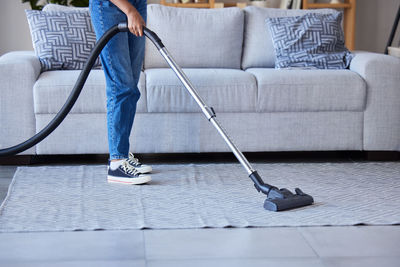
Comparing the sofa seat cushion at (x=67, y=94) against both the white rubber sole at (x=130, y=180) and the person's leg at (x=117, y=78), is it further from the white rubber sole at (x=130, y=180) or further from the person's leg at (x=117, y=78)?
the white rubber sole at (x=130, y=180)

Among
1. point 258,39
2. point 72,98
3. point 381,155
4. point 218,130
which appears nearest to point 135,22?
point 72,98

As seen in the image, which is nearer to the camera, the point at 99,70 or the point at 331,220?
the point at 331,220

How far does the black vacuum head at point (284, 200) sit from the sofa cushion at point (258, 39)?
1519 millimetres

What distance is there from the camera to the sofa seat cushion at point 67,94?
322cm

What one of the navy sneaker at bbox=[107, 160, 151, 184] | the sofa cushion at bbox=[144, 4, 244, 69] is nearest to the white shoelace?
the navy sneaker at bbox=[107, 160, 151, 184]

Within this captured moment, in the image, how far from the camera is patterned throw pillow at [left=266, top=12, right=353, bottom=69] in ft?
12.1

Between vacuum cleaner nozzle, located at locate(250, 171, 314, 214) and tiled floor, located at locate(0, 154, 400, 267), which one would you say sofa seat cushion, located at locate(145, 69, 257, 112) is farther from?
tiled floor, located at locate(0, 154, 400, 267)

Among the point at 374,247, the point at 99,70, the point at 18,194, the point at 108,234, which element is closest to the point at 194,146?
the point at 99,70

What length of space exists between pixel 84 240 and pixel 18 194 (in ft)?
2.25

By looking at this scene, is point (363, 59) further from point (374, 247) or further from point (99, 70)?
point (374, 247)

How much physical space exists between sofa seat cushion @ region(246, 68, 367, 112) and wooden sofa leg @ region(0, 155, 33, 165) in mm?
1217

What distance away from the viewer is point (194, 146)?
3320mm

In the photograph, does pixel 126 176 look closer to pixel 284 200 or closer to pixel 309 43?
pixel 284 200

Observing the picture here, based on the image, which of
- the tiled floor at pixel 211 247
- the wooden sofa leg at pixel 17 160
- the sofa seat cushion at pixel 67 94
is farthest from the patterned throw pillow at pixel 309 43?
the tiled floor at pixel 211 247
